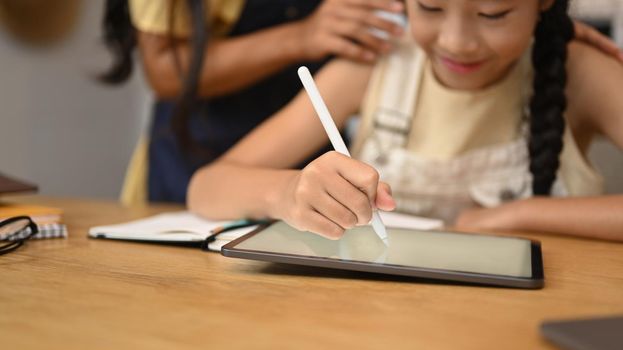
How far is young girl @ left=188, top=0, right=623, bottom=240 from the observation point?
2.97ft

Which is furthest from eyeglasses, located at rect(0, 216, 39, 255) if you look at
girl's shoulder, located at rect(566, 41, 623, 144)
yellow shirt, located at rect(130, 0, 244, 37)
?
girl's shoulder, located at rect(566, 41, 623, 144)

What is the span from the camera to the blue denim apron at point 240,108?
1.44m

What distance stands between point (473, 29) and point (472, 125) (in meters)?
0.22

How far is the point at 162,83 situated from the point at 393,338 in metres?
1.00

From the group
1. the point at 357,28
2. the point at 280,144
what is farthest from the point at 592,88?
the point at 280,144

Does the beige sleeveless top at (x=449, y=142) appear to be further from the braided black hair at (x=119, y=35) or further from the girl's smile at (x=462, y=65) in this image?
the braided black hair at (x=119, y=35)

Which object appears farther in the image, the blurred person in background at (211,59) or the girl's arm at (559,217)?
the blurred person in background at (211,59)

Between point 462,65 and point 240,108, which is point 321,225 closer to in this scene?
point 462,65

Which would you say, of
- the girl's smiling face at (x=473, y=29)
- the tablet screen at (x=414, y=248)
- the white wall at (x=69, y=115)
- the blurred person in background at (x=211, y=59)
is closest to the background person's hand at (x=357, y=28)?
the blurred person in background at (x=211, y=59)

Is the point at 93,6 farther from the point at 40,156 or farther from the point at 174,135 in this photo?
the point at 174,135

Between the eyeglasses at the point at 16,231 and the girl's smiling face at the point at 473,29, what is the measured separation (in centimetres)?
53

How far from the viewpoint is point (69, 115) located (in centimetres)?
225

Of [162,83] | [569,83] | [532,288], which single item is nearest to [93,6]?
[162,83]

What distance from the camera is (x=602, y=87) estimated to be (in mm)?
1014
